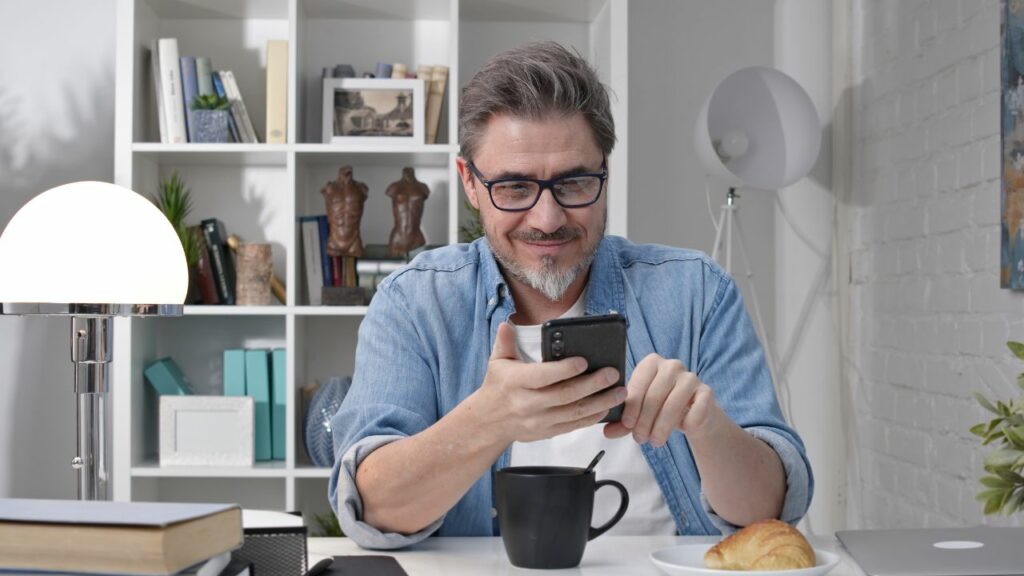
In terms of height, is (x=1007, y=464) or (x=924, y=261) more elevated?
(x=924, y=261)

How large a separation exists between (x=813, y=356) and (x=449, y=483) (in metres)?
2.10

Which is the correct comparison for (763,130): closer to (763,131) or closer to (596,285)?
(763,131)

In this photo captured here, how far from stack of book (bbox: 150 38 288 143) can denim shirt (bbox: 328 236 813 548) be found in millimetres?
1258

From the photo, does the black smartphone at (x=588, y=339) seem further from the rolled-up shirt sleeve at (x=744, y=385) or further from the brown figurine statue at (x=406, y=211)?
the brown figurine statue at (x=406, y=211)

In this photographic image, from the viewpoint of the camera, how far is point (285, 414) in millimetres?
2764

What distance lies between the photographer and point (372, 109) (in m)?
2.80

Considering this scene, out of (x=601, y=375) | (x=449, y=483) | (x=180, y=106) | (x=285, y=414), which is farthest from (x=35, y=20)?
(x=601, y=375)

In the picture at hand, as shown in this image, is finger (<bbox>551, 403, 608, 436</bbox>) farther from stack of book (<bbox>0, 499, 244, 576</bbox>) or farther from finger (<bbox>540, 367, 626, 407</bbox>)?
stack of book (<bbox>0, 499, 244, 576</bbox>)

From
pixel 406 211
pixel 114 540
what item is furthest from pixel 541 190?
pixel 406 211

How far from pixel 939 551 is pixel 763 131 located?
1903mm

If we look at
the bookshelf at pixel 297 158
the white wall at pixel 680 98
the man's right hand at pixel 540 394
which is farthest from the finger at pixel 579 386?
the white wall at pixel 680 98

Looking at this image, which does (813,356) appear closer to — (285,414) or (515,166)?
(285,414)

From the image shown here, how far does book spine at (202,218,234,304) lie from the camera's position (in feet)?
9.18

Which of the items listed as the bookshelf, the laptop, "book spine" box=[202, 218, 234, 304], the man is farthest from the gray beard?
"book spine" box=[202, 218, 234, 304]
